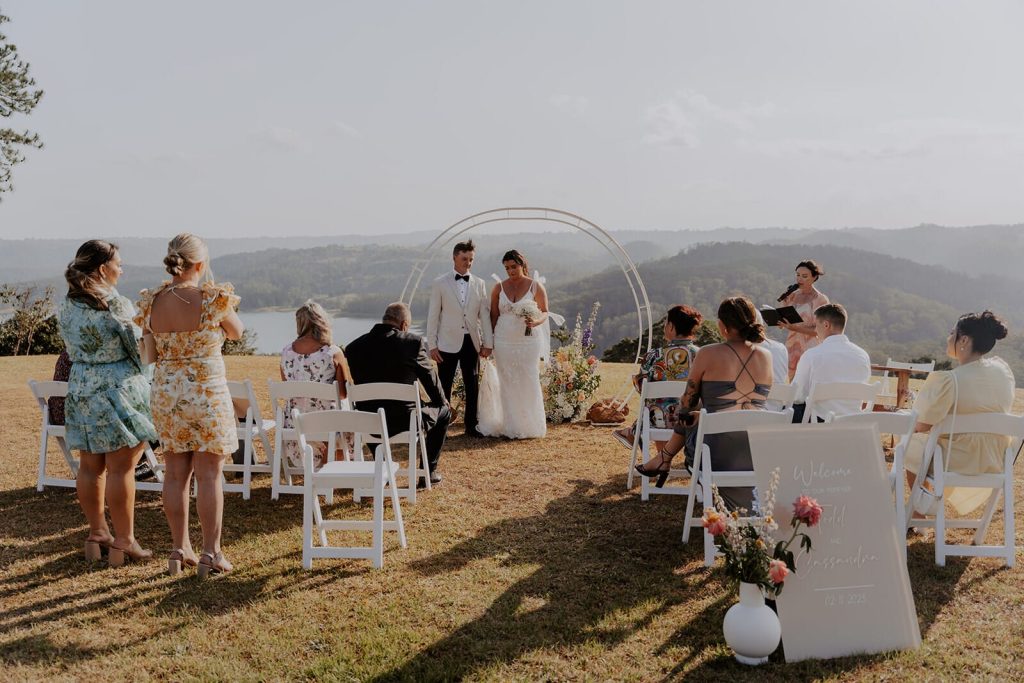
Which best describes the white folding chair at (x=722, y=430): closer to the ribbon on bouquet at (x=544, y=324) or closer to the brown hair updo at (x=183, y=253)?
the brown hair updo at (x=183, y=253)

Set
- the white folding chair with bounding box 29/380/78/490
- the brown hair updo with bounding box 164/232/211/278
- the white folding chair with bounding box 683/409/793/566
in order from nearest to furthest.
Answer: the brown hair updo with bounding box 164/232/211/278, the white folding chair with bounding box 683/409/793/566, the white folding chair with bounding box 29/380/78/490

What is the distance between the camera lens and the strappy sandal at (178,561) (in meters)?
4.45

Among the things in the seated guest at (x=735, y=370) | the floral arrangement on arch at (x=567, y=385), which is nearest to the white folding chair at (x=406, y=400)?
the seated guest at (x=735, y=370)

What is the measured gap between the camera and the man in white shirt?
6.03 meters

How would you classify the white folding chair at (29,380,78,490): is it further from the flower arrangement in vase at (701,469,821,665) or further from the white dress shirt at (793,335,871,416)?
the white dress shirt at (793,335,871,416)

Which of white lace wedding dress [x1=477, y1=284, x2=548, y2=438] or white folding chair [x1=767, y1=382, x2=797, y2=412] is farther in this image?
white lace wedding dress [x1=477, y1=284, x2=548, y2=438]

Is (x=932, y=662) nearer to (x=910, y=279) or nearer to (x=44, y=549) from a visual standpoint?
(x=44, y=549)

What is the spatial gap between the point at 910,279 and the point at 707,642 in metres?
56.5

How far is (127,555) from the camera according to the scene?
15.5 ft

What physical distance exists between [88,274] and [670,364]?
4.11 m

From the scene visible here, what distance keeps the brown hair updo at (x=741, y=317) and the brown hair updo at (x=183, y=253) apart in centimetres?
309

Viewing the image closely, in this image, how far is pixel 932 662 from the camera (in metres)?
3.40

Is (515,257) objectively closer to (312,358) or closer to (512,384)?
(512,384)

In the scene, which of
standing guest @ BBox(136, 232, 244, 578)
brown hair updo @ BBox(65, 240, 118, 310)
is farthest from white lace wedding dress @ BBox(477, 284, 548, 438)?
brown hair updo @ BBox(65, 240, 118, 310)
